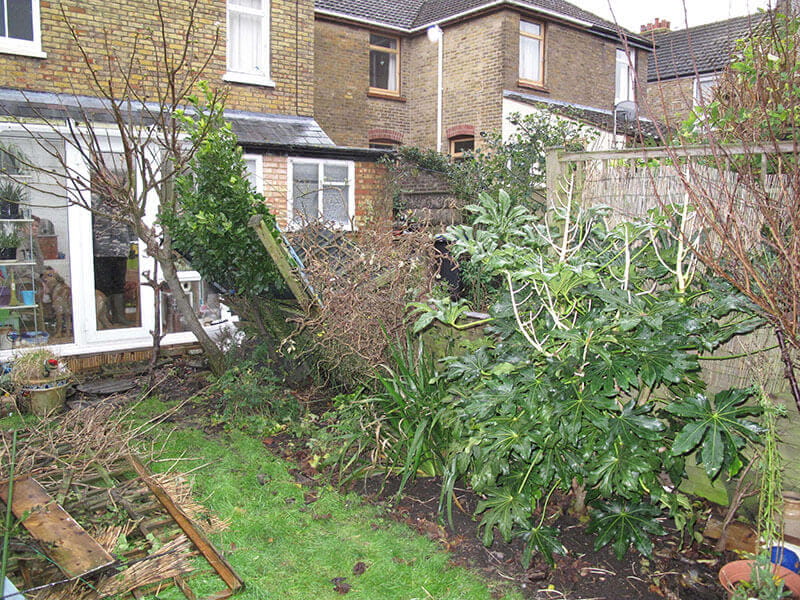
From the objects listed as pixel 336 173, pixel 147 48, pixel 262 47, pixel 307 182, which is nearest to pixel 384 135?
pixel 262 47

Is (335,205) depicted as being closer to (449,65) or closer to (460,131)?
(460,131)

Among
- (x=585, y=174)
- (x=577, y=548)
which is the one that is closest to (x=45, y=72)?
(x=585, y=174)

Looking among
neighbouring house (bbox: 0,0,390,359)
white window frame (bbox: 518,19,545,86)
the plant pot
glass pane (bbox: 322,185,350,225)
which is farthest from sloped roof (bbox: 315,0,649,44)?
the plant pot

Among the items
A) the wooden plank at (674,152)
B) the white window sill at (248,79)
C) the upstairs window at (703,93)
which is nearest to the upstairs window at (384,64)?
the white window sill at (248,79)

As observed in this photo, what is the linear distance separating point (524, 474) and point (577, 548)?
2.10ft

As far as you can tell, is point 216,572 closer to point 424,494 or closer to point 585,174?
point 424,494

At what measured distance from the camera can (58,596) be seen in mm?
3430

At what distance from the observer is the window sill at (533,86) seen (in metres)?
17.3

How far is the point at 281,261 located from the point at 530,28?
14213 mm

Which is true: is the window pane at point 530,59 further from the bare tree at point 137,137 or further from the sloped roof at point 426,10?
the bare tree at point 137,137

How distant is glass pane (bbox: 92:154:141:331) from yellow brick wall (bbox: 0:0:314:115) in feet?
5.20

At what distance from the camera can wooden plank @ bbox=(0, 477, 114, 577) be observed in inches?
140

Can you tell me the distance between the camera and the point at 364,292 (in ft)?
18.3

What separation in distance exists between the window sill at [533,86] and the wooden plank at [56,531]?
15.6 m
